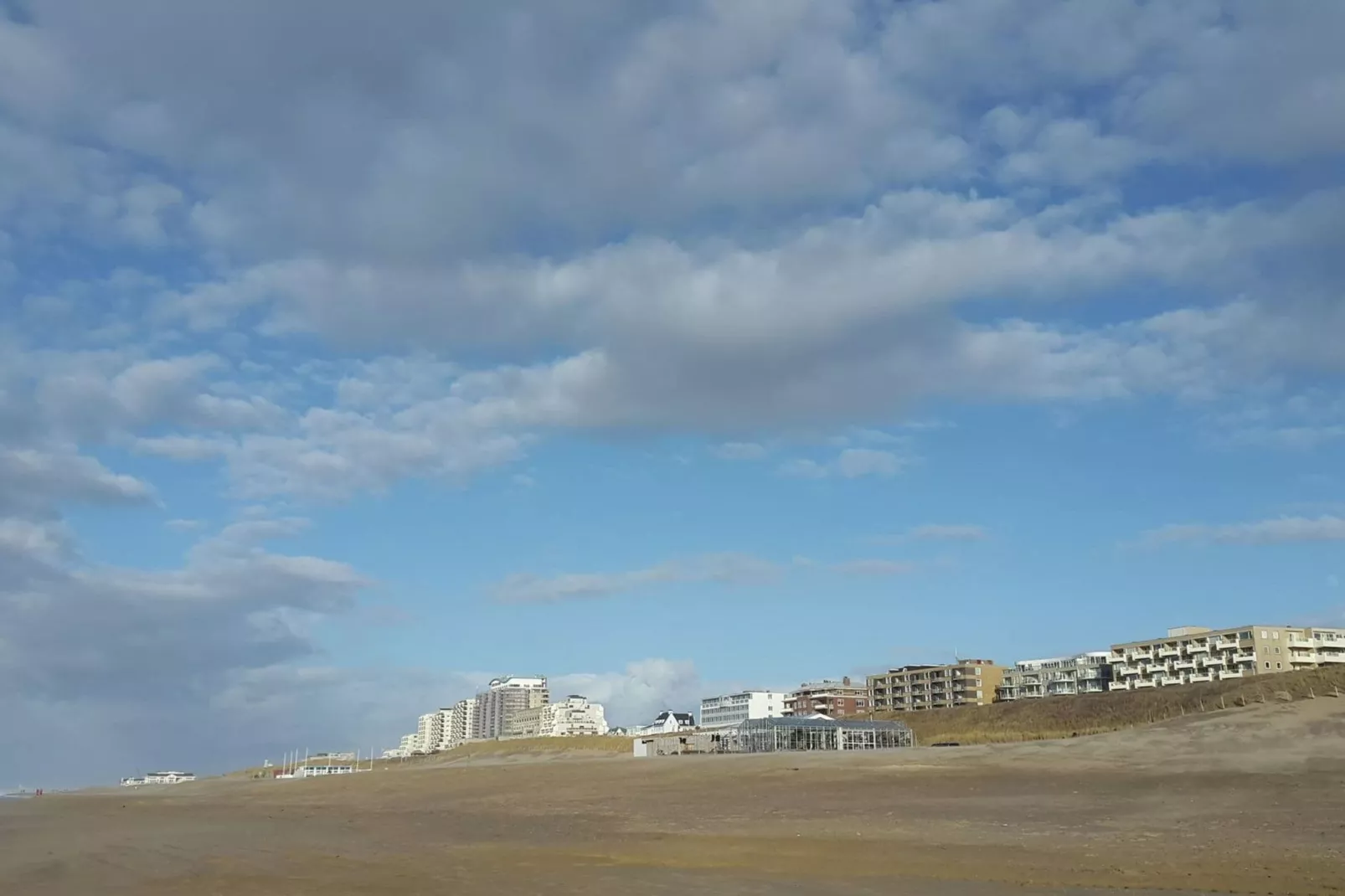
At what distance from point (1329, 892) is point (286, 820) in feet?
118

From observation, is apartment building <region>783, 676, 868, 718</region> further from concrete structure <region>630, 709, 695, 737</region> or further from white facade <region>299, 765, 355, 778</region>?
white facade <region>299, 765, 355, 778</region>

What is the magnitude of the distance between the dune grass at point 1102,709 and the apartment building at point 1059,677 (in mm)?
51670

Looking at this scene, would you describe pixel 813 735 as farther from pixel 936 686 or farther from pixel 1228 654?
pixel 936 686

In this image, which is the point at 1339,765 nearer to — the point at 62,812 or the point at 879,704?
the point at 62,812

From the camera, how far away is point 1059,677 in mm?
169375

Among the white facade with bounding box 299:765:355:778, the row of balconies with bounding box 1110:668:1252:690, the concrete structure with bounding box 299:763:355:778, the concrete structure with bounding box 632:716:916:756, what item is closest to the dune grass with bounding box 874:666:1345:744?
the concrete structure with bounding box 632:716:916:756

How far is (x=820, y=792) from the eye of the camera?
128 ft

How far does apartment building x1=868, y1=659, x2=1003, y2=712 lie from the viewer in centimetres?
17725

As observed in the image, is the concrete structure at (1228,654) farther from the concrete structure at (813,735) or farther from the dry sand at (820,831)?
the dry sand at (820,831)

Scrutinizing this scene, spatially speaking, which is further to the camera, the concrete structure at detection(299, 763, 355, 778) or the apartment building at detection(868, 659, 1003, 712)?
the apartment building at detection(868, 659, 1003, 712)

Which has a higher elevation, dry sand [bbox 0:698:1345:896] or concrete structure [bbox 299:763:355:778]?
dry sand [bbox 0:698:1345:896]

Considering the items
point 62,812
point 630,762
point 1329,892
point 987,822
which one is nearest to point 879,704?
point 630,762

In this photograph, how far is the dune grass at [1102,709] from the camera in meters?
80.9

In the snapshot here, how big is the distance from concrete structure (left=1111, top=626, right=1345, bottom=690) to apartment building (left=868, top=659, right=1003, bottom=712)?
30.2 m
